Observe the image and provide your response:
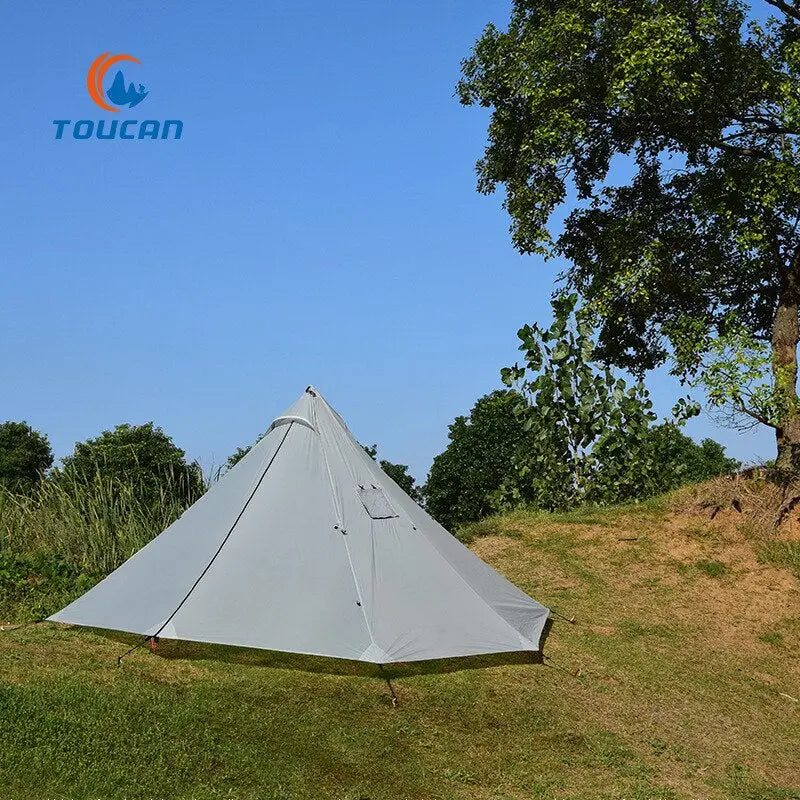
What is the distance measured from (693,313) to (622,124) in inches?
123

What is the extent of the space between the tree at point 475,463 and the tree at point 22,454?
377 inches

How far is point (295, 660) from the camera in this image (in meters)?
9.20

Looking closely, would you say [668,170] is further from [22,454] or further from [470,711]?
[22,454]

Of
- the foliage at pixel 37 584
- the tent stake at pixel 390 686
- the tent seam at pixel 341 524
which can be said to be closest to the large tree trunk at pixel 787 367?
the tent seam at pixel 341 524

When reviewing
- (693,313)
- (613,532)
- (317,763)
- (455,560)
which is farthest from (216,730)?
(693,313)

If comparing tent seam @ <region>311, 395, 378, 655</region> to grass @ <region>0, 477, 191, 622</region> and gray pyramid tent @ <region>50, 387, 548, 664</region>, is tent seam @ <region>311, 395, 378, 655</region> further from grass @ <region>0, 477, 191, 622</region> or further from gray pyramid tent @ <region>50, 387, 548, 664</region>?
grass @ <region>0, 477, 191, 622</region>

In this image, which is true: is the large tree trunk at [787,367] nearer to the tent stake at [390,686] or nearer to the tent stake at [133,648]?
the tent stake at [390,686]

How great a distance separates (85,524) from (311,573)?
17.2 feet

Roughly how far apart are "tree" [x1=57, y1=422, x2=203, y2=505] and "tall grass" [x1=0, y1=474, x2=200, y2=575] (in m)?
0.67

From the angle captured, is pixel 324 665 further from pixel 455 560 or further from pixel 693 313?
pixel 693 313

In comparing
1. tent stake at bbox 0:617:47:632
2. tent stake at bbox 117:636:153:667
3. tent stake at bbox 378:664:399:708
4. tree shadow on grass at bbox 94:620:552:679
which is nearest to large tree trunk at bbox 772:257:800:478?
tree shadow on grass at bbox 94:620:552:679

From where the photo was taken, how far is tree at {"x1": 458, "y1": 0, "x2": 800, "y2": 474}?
41.8ft

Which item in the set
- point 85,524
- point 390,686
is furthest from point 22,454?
point 390,686

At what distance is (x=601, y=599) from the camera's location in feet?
38.9
